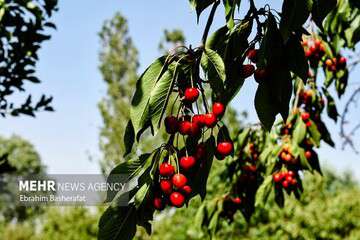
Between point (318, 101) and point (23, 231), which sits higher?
point (318, 101)

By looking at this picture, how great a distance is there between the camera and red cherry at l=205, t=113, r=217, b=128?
44.6 inches

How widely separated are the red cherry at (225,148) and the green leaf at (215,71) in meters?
0.14

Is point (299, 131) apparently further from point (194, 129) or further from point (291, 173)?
point (194, 129)

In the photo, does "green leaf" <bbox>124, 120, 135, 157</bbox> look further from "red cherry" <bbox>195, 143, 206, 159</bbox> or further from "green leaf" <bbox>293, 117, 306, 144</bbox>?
"green leaf" <bbox>293, 117, 306, 144</bbox>

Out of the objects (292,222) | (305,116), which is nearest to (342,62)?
(305,116)

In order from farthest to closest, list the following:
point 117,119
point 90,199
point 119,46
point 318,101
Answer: point 119,46 < point 117,119 < point 318,101 < point 90,199

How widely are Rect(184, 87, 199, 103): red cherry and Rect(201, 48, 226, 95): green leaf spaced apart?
5 centimetres

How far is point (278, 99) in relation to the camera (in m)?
1.10

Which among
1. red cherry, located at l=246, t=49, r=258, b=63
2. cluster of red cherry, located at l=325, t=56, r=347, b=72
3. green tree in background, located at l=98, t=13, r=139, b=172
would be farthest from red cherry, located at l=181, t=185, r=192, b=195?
green tree in background, located at l=98, t=13, r=139, b=172

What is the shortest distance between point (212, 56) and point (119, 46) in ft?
54.3

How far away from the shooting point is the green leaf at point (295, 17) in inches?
40.6

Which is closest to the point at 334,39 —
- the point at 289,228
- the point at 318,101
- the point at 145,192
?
the point at 318,101

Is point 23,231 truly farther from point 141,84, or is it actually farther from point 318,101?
point 141,84

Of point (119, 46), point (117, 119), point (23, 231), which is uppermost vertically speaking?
point (119, 46)
